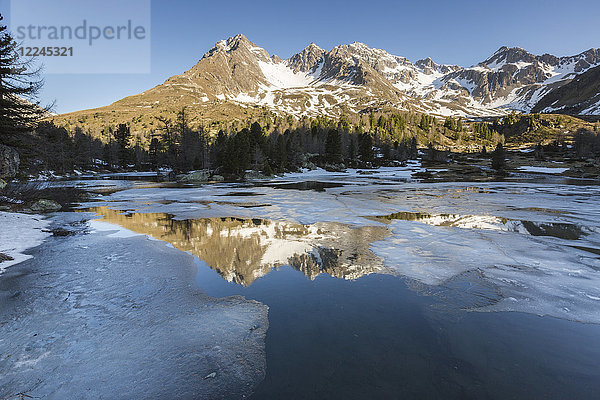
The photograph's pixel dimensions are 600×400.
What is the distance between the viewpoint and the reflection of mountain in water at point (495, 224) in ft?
42.4

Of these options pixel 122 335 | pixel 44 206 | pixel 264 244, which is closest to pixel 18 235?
pixel 44 206

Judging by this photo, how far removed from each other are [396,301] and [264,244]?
584 cm

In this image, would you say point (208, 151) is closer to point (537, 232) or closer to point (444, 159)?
point (537, 232)

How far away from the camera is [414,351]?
4.57 metres

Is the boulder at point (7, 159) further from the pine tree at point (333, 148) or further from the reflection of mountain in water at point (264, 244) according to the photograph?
the pine tree at point (333, 148)

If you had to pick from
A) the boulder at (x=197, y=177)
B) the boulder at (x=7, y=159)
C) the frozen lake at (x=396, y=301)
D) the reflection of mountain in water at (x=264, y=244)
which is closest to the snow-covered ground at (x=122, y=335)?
the frozen lake at (x=396, y=301)

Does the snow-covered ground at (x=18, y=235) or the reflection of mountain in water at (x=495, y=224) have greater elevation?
the reflection of mountain in water at (x=495, y=224)

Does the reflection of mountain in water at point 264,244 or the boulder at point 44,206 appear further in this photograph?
the boulder at point 44,206

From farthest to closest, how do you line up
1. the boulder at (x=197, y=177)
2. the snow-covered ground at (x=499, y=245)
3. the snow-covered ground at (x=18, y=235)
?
the boulder at (x=197, y=177), the snow-covered ground at (x=18, y=235), the snow-covered ground at (x=499, y=245)

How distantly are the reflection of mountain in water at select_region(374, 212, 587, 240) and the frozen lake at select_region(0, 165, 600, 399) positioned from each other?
183mm

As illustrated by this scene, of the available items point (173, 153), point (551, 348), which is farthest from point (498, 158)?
point (551, 348)

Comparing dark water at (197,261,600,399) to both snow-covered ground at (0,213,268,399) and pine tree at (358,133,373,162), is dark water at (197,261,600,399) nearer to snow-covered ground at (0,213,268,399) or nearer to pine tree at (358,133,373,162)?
snow-covered ground at (0,213,268,399)

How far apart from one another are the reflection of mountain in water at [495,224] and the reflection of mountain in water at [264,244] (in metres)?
3.84

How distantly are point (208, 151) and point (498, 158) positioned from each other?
80.8 metres
